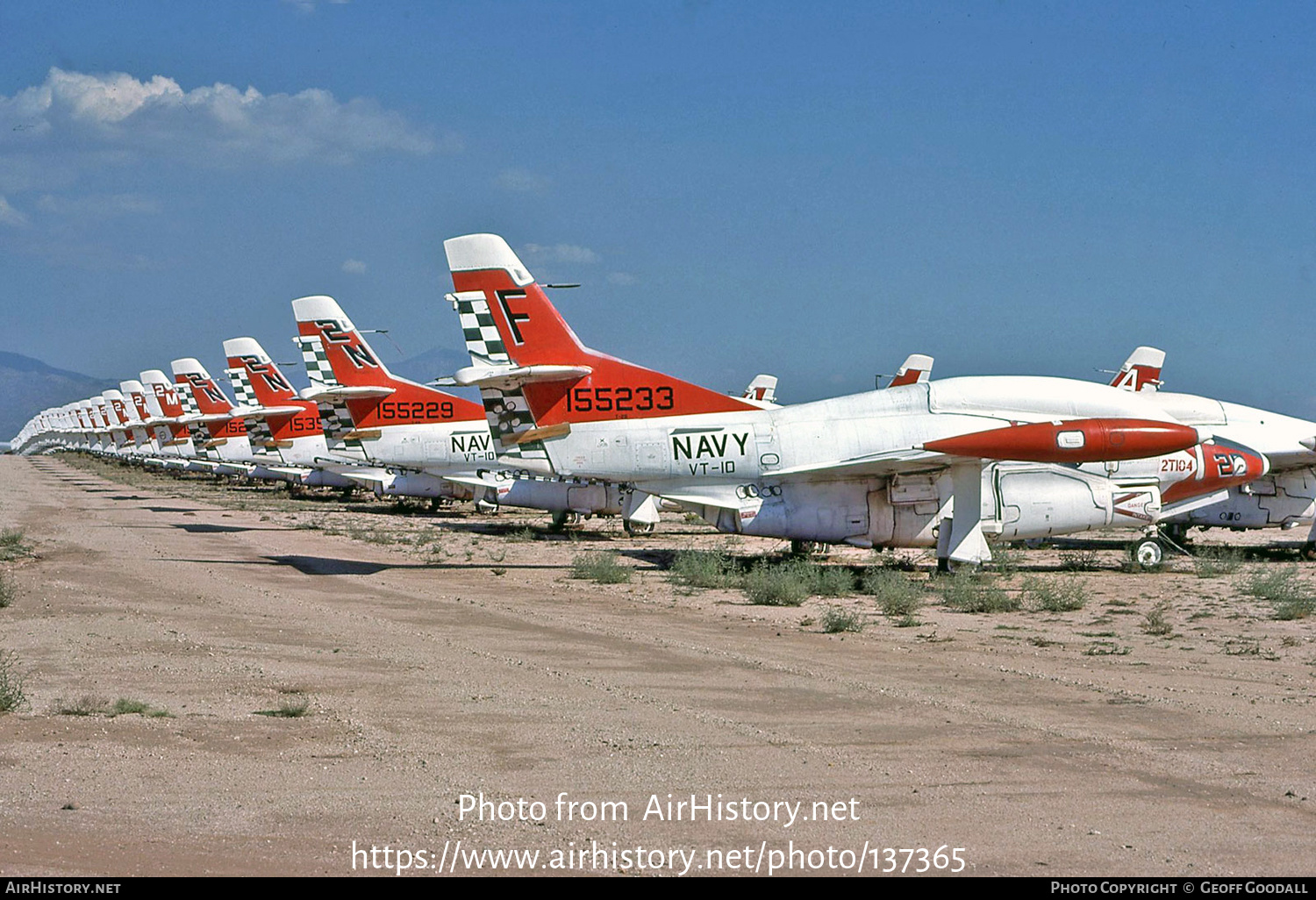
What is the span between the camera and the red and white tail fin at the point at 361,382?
31531 millimetres

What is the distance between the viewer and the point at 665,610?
16.4 meters

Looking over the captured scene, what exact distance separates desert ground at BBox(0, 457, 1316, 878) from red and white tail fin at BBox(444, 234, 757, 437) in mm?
3412

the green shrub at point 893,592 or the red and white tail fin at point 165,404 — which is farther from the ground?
the red and white tail fin at point 165,404

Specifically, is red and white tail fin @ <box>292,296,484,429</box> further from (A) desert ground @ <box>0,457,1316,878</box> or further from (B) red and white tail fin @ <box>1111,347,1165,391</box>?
(B) red and white tail fin @ <box>1111,347,1165,391</box>

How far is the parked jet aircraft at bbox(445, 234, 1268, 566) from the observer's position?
19938 mm

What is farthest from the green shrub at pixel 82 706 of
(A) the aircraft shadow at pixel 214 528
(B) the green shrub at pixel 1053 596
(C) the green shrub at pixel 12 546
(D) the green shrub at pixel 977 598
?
(A) the aircraft shadow at pixel 214 528

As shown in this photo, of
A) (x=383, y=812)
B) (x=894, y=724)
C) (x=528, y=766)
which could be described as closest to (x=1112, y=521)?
(x=894, y=724)

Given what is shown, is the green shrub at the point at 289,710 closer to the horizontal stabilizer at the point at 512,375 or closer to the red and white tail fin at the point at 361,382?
the horizontal stabilizer at the point at 512,375

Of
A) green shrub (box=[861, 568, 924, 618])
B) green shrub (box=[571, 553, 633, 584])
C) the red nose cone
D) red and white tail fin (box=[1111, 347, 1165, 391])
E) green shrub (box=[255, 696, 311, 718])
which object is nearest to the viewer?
green shrub (box=[255, 696, 311, 718])

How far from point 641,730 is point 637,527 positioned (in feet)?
68.4

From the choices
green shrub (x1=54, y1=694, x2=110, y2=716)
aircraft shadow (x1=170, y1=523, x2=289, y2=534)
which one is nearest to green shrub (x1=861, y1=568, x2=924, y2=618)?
green shrub (x1=54, y1=694, x2=110, y2=716)

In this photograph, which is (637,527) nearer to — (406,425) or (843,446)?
(406,425)

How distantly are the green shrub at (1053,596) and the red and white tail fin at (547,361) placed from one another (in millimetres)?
5665

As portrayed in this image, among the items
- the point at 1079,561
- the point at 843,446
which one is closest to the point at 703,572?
the point at 843,446
